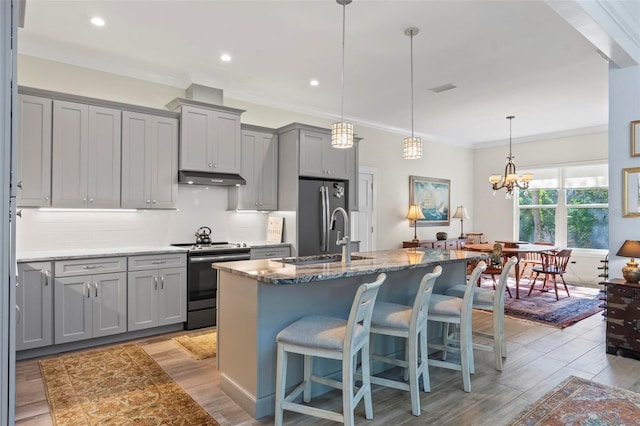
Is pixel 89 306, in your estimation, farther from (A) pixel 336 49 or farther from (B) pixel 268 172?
(A) pixel 336 49

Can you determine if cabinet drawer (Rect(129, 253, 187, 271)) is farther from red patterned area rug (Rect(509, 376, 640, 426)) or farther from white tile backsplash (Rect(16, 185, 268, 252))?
red patterned area rug (Rect(509, 376, 640, 426))

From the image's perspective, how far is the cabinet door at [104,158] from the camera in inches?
155

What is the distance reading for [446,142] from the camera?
28.2 feet

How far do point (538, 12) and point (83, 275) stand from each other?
480 cm

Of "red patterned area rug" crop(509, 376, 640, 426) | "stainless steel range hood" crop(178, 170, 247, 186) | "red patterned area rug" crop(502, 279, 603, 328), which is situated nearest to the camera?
"red patterned area rug" crop(509, 376, 640, 426)

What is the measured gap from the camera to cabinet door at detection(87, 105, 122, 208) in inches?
155

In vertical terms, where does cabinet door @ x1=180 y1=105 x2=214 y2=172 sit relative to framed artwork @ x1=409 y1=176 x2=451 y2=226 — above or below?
above

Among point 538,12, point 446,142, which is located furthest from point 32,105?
point 446,142

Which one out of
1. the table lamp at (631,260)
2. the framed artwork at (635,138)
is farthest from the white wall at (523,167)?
the table lamp at (631,260)

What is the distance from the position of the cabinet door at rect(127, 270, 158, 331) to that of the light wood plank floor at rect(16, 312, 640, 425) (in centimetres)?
19

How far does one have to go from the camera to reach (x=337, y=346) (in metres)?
2.14

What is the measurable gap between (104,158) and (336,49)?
8.97 ft

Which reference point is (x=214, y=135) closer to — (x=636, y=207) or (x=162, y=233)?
(x=162, y=233)

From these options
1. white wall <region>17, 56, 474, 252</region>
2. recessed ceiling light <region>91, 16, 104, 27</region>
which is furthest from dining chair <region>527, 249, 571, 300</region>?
recessed ceiling light <region>91, 16, 104, 27</region>
